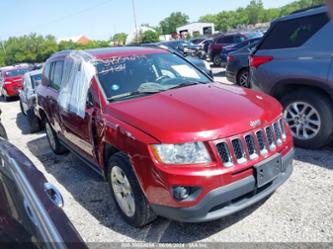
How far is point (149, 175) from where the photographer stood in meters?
2.77

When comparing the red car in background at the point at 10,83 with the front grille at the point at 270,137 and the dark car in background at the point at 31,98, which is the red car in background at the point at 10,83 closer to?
the dark car in background at the point at 31,98

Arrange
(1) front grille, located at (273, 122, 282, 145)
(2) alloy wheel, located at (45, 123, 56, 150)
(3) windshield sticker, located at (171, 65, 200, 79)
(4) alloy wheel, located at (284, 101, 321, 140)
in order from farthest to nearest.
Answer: (2) alloy wheel, located at (45, 123, 56, 150)
(4) alloy wheel, located at (284, 101, 321, 140)
(3) windshield sticker, located at (171, 65, 200, 79)
(1) front grille, located at (273, 122, 282, 145)

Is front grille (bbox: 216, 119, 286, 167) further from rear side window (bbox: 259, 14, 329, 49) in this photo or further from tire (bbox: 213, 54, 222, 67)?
tire (bbox: 213, 54, 222, 67)

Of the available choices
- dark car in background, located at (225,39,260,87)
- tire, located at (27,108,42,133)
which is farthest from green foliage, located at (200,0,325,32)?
tire, located at (27,108,42,133)

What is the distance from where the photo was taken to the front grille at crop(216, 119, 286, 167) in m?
2.72

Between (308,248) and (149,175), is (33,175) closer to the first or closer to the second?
(149,175)

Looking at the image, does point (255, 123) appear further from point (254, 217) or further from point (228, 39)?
point (228, 39)

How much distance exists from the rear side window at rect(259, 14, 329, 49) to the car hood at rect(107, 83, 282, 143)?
63.3 inches

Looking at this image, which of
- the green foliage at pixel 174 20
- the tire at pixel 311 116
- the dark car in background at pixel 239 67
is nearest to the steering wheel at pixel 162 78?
the tire at pixel 311 116

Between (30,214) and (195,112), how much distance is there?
1.73m

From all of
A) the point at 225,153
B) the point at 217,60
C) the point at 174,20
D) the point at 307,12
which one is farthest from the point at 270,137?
the point at 174,20

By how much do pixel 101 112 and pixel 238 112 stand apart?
1.44 meters

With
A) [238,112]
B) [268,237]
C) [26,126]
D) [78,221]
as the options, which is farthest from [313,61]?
[26,126]

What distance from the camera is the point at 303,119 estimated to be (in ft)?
15.2
